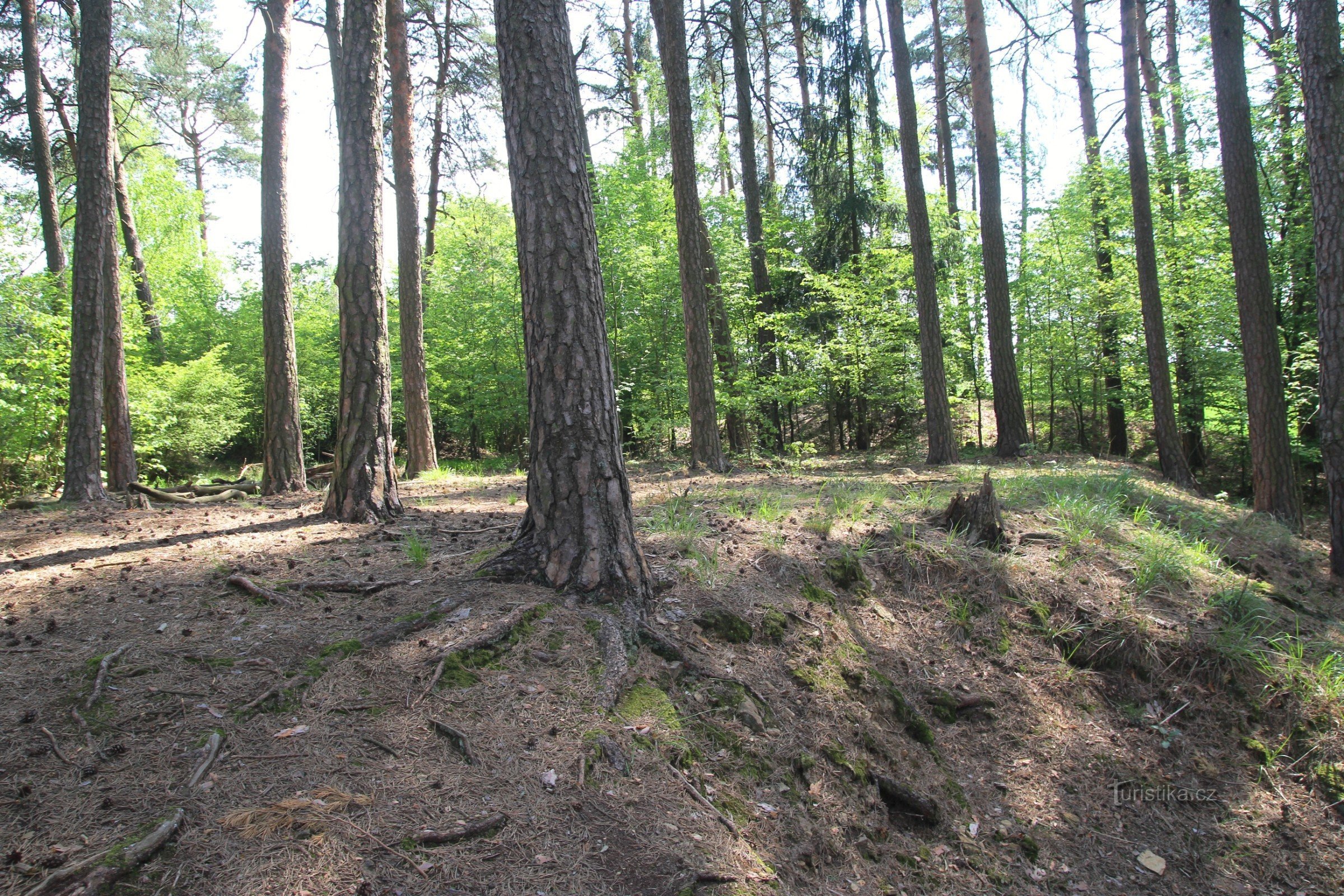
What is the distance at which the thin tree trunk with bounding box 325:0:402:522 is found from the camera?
552 centimetres

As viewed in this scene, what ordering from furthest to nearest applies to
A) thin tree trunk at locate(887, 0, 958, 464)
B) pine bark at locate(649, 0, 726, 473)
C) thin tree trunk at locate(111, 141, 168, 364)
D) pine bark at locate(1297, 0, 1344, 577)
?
1. thin tree trunk at locate(111, 141, 168, 364)
2. thin tree trunk at locate(887, 0, 958, 464)
3. pine bark at locate(649, 0, 726, 473)
4. pine bark at locate(1297, 0, 1344, 577)

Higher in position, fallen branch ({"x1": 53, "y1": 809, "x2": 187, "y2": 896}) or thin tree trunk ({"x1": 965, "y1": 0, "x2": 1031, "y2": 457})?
thin tree trunk ({"x1": 965, "y1": 0, "x2": 1031, "y2": 457})

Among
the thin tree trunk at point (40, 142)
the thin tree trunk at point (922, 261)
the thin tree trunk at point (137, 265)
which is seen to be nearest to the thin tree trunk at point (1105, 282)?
the thin tree trunk at point (922, 261)

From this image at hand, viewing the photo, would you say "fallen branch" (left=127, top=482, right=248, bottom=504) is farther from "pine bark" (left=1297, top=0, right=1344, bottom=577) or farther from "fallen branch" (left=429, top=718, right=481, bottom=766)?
"pine bark" (left=1297, top=0, right=1344, bottom=577)

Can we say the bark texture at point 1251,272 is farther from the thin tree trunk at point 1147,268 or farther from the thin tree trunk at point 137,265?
the thin tree trunk at point 137,265

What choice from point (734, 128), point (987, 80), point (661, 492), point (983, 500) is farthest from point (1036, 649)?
point (734, 128)

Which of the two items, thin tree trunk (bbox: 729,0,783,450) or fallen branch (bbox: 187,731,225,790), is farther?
thin tree trunk (bbox: 729,0,783,450)

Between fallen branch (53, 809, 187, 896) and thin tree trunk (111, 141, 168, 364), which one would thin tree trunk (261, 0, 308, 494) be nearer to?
fallen branch (53, 809, 187, 896)

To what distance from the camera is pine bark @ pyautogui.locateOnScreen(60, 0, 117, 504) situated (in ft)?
23.7

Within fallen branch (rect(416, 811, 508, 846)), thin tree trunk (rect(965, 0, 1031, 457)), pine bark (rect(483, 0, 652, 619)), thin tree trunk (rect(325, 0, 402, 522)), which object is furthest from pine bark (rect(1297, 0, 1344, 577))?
thin tree trunk (rect(325, 0, 402, 522))

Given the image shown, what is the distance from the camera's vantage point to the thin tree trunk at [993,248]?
11664 millimetres

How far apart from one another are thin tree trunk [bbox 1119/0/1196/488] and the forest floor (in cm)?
643

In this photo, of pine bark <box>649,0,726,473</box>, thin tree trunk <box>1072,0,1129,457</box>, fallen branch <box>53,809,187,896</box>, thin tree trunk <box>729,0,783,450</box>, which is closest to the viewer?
fallen branch <box>53,809,187,896</box>

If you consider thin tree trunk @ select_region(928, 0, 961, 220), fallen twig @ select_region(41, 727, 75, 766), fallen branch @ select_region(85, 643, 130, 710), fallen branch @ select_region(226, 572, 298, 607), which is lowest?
fallen twig @ select_region(41, 727, 75, 766)
